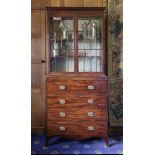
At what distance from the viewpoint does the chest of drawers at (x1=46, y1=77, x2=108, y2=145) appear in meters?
3.45

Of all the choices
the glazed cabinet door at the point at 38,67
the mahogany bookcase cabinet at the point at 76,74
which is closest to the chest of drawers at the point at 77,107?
the mahogany bookcase cabinet at the point at 76,74

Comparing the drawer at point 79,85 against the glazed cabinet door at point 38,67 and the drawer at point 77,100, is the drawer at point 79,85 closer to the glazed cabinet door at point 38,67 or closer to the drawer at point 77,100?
the drawer at point 77,100

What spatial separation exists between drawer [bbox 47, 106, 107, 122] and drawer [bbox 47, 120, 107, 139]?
55mm

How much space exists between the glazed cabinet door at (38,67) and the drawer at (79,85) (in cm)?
56

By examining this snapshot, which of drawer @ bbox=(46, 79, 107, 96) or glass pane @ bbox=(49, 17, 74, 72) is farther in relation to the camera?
glass pane @ bbox=(49, 17, 74, 72)

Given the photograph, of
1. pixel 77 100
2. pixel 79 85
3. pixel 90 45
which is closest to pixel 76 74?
pixel 79 85

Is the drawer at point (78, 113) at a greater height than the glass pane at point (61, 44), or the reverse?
the glass pane at point (61, 44)

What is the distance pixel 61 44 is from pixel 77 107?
35.4 inches

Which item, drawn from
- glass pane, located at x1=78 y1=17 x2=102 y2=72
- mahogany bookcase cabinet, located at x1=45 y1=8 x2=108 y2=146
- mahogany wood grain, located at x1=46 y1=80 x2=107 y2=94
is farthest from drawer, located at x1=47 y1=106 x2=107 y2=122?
glass pane, located at x1=78 y1=17 x2=102 y2=72

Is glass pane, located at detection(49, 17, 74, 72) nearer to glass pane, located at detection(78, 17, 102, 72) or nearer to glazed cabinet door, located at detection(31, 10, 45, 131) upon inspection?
glass pane, located at detection(78, 17, 102, 72)

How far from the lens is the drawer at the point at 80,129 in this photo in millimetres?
3484
